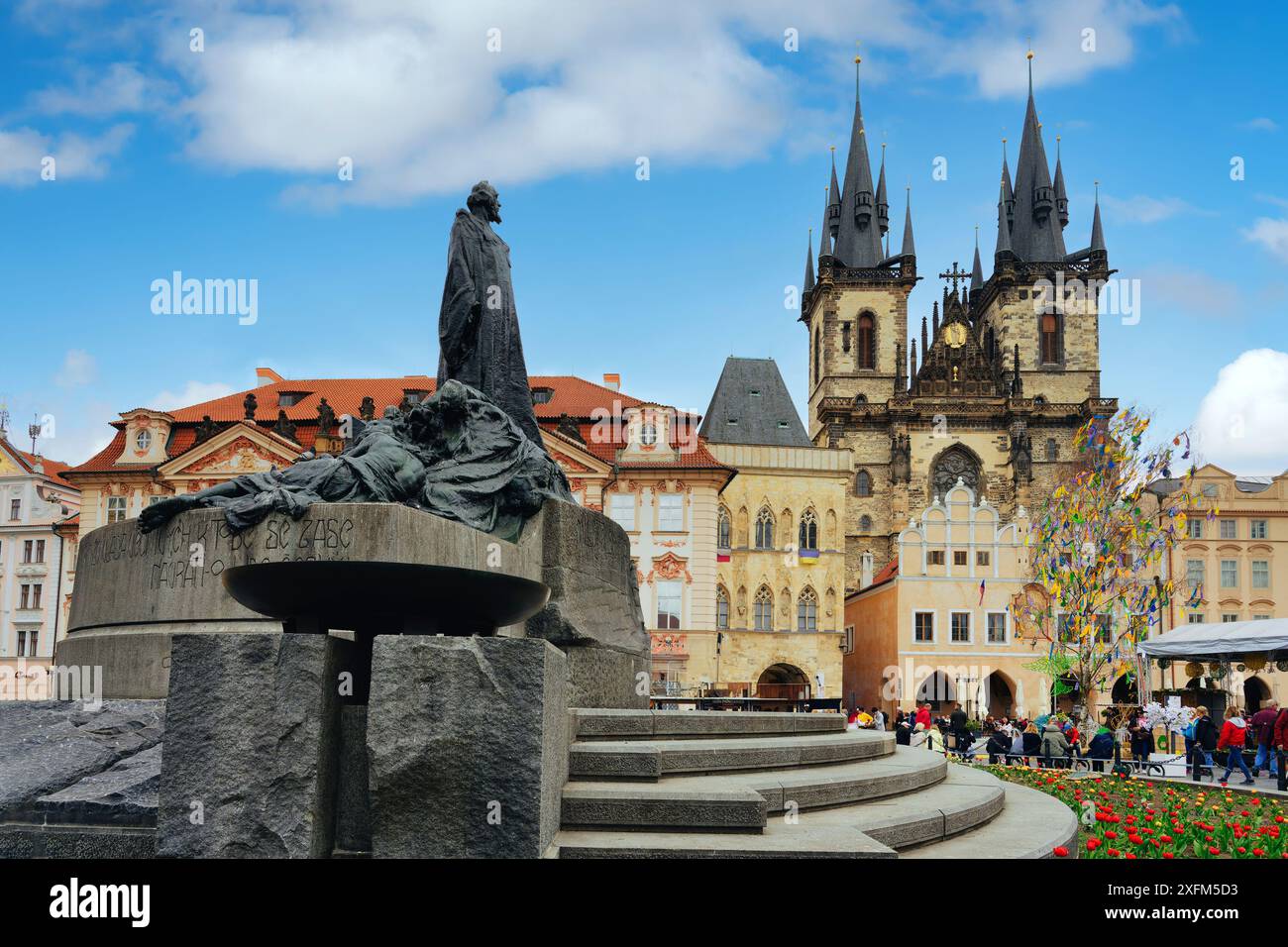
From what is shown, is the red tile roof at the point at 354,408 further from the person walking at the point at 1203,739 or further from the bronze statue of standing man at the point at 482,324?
the bronze statue of standing man at the point at 482,324

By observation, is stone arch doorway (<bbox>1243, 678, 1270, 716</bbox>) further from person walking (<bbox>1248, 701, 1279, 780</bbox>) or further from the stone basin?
the stone basin

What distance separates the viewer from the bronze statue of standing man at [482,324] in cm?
989

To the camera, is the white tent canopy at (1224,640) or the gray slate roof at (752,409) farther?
the gray slate roof at (752,409)

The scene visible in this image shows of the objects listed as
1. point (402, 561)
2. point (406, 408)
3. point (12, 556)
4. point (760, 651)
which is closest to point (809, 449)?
point (760, 651)

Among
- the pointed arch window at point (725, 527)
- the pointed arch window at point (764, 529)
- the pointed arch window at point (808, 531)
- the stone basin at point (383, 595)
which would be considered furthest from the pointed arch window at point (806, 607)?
the stone basin at point (383, 595)

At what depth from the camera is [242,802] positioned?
4707 millimetres

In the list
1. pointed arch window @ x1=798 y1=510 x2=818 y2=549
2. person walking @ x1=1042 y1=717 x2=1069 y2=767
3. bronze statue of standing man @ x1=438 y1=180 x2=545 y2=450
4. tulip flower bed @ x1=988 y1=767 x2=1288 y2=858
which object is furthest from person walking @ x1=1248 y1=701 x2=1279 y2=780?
pointed arch window @ x1=798 y1=510 x2=818 y2=549

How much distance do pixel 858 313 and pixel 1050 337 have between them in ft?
37.4

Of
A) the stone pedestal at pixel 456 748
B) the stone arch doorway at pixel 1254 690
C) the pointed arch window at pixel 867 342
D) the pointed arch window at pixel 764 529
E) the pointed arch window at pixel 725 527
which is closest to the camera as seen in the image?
the stone pedestal at pixel 456 748

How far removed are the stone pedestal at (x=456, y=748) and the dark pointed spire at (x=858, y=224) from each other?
2809 inches

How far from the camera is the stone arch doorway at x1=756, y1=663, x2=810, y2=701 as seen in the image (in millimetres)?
51781

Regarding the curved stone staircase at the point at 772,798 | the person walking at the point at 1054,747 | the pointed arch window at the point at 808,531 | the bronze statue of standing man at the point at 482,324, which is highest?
the pointed arch window at the point at 808,531

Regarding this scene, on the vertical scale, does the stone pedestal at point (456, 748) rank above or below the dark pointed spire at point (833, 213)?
below
